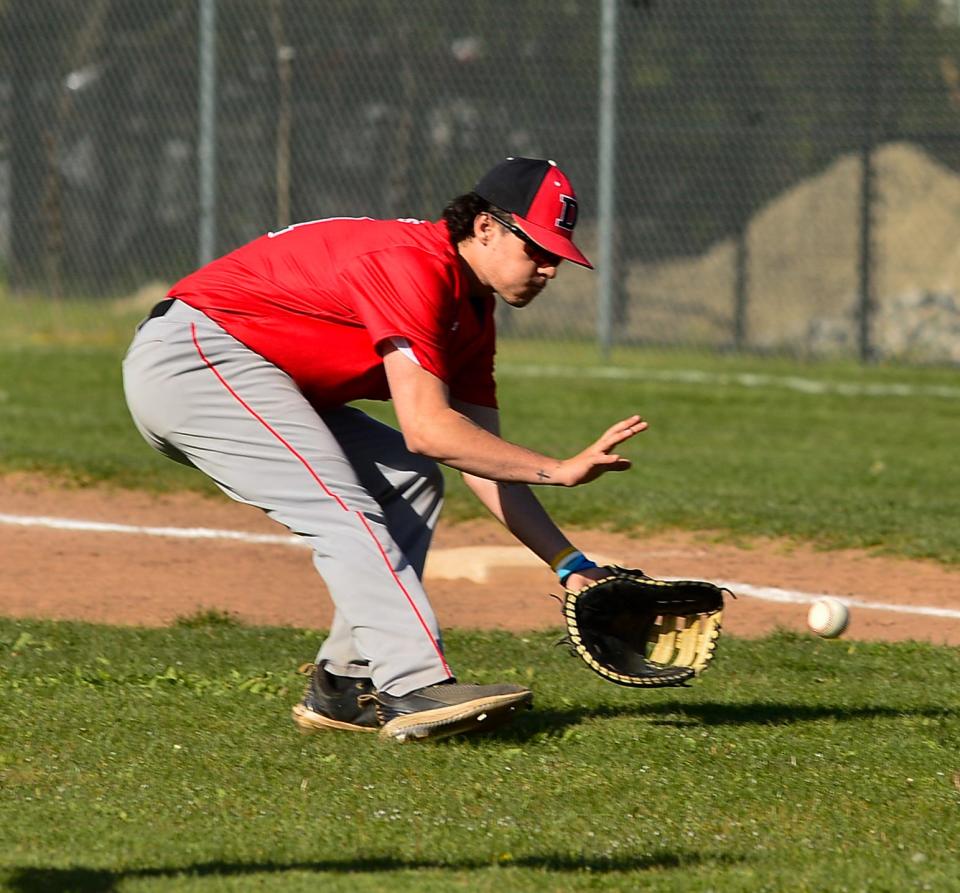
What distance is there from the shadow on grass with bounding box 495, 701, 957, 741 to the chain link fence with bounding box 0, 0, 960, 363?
30.0ft

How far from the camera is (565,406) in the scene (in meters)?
11.5

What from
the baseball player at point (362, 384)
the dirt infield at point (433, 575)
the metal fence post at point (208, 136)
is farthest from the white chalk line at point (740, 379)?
the baseball player at point (362, 384)

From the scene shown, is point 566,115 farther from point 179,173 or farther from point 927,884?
point 927,884

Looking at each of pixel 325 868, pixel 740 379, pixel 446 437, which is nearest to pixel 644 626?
pixel 446 437

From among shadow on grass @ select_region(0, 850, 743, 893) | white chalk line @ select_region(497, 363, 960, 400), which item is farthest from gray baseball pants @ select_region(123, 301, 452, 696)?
white chalk line @ select_region(497, 363, 960, 400)

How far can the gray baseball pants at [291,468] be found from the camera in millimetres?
4184

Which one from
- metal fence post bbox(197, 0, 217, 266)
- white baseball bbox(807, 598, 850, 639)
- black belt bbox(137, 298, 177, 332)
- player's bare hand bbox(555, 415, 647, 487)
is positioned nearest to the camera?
player's bare hand bbox(555, 415, 647, 487)

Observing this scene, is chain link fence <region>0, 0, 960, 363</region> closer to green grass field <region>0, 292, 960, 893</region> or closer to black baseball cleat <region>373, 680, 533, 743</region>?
green grass field <region>0, 292, 960, 893</region>

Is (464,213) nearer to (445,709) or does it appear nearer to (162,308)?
(162,308)

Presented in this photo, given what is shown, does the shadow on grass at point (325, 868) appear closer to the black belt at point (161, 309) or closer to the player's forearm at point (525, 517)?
the player's forearm at point (525, 517)

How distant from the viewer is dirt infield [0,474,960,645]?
20.0 ft

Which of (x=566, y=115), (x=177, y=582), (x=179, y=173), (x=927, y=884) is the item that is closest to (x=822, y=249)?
(x=566, y=115)

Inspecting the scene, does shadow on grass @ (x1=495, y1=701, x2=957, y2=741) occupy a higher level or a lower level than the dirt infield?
higher

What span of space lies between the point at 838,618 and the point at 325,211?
35.4 ft
